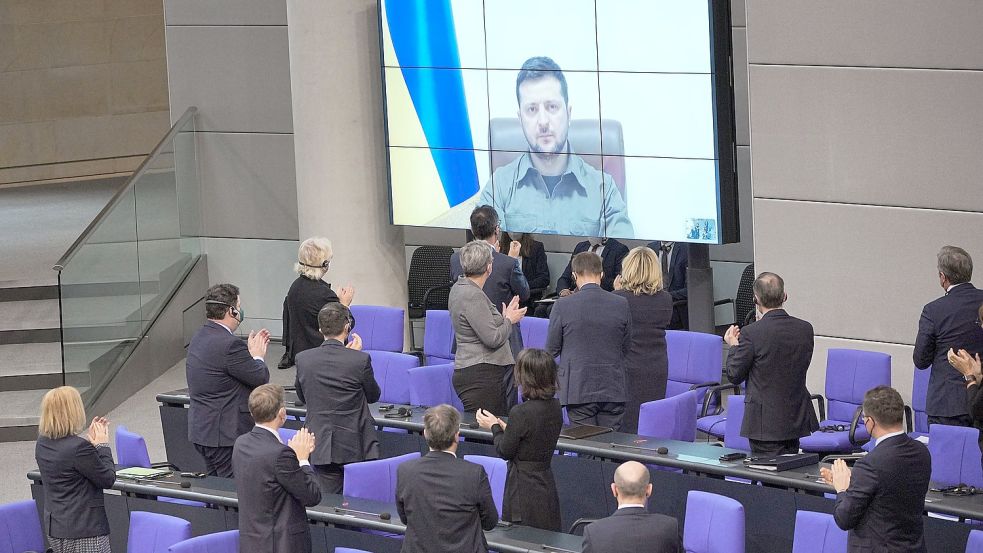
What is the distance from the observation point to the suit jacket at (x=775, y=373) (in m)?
7.26

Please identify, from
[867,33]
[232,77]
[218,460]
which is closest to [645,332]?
[218,460]

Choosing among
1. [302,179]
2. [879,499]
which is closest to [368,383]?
[879,499]

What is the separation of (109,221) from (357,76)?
2707mm

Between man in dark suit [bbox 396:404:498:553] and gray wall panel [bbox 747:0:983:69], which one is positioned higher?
gray wall panel [bbox 747:0:983:69]

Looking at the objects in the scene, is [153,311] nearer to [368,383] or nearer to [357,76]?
[357,76]

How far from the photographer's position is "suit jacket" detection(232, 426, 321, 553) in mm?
6074

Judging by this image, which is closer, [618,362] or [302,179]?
[618,362]

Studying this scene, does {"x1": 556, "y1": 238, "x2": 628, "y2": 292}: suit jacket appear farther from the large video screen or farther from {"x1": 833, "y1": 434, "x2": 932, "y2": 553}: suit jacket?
{"x1": 833, "y1": 434, "x2": 932, "y2": 553}: suit jacket

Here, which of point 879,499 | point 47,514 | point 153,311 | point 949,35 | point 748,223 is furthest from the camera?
point 153,311

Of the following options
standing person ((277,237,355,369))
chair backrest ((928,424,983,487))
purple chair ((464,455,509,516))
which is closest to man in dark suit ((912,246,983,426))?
chair backrest ((928,424,983,487))

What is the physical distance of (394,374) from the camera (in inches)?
353

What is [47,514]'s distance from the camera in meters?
6.99

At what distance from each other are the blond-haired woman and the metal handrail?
4.70 metres

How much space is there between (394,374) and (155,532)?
277 cm
